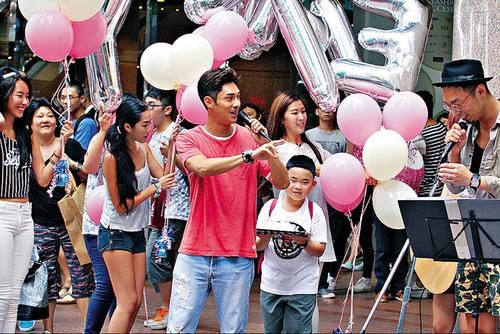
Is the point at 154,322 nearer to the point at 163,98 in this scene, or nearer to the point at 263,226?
the point at 163,98

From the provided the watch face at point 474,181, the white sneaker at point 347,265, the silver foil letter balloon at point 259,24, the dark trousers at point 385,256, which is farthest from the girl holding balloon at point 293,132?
the white sneaker at point 347,265

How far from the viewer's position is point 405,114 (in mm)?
5477

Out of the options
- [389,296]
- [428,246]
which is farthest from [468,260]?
[389,296]

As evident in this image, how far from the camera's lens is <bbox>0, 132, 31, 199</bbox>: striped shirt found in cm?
579

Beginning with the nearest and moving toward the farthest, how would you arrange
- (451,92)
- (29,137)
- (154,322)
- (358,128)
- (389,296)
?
1. (451,92)
2. (358,128)
3. (29,137)
4. (154,322)
5. (389,296)

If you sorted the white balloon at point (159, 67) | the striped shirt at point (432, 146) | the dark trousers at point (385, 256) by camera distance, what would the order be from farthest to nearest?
1. the dark trousers at point (385, 256)
2. the striped shirt at point (432, 146)
3. the white balloon at point (159, 67)

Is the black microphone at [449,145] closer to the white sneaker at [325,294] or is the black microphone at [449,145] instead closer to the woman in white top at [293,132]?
the woman in white top at [293,132]

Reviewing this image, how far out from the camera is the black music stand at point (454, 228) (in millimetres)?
4574

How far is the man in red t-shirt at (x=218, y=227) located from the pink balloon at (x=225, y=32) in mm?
520

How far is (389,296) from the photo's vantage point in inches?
359

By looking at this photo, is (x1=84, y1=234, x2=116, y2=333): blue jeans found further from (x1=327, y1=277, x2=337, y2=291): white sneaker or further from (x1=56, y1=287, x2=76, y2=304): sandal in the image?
(x1=327, y1=277, x2=337, y2=291): white sneaker

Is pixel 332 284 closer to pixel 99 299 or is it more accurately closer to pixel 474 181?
pixel 99 299

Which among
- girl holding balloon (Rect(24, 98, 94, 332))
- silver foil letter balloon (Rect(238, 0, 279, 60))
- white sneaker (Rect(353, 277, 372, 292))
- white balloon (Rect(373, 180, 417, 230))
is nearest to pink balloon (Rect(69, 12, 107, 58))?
silver foil letter balloon (Rect(238, 0, 279, 60))

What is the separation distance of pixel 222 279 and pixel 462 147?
5.29 ft
